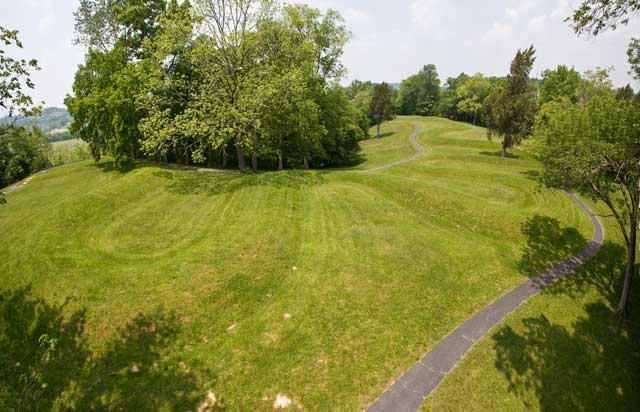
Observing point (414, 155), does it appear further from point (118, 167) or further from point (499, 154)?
point (118, 167)

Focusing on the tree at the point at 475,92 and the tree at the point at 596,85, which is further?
the tree at the point at 475,92

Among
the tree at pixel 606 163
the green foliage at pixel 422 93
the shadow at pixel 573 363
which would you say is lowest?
the shadow at pixel 573 363

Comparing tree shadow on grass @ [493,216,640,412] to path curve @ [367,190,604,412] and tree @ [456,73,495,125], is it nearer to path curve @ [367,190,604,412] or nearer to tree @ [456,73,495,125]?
path curve @ [367,190,604,412]

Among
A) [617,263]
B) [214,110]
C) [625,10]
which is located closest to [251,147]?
[214,110]

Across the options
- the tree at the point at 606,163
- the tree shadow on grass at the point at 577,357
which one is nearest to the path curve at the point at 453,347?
the tree shadow on grass at the point at 577,357

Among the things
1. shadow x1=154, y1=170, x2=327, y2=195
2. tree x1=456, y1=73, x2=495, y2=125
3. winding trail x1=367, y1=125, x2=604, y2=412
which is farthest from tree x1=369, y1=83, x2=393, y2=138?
winding trail x1=367, y1=125, x2=604, y2=412

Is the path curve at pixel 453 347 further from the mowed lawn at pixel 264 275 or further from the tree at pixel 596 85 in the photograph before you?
the tree at pixel 596 85

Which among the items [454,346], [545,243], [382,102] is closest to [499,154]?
[382,102]
